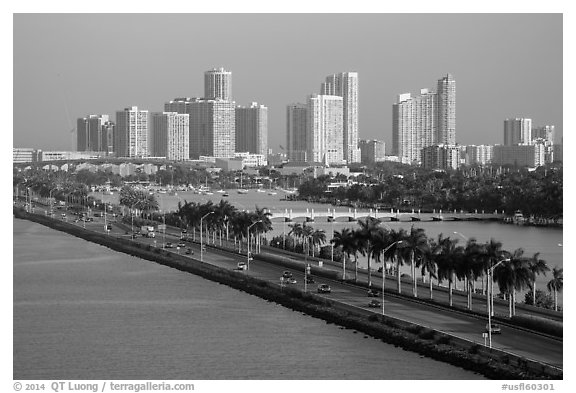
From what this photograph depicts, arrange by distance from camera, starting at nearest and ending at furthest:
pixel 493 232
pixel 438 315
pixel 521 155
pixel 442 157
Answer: pixel 438 315, pixel 493 232, pixel 521 155, pixel 442 157

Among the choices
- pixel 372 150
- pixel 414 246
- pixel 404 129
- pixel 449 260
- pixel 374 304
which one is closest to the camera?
pixel 374 304

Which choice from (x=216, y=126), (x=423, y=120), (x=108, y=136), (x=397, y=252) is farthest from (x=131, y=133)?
(x=397, y=252)

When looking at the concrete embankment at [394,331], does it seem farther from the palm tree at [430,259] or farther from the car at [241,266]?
the palm tree at [430,259]

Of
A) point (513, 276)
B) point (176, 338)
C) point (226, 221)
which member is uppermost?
point (226, 221)

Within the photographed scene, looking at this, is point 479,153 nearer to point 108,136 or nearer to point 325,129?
point 325,129

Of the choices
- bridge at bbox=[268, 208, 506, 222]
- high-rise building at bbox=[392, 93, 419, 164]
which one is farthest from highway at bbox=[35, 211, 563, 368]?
high-rise building at bbox=[392, 93, 419, 164]

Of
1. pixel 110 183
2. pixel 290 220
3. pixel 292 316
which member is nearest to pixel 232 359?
pixel 292 316

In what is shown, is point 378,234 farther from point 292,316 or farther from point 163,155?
point 163,155
